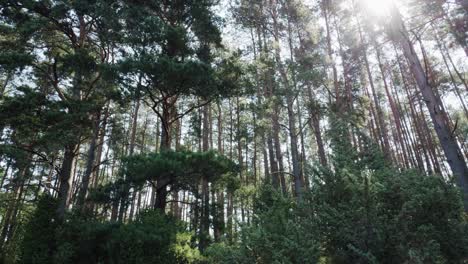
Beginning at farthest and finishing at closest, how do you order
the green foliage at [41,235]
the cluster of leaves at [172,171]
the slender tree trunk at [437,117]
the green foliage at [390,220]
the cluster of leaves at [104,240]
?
the cluster of leaves at [172,171], the green foliage at [41,235], the cluster of leaves at [104,240], the slender tree trunk at [437,117], the green foliage at [390,220]

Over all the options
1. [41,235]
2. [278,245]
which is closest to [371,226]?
[278,245]

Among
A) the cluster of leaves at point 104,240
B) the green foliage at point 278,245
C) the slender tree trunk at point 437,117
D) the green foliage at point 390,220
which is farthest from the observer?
the cluster of leaves at point 104,240

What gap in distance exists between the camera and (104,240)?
6938 millimetres

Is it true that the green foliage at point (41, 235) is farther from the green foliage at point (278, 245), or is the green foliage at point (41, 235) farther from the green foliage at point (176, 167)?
the green foliage at point (278, 245)

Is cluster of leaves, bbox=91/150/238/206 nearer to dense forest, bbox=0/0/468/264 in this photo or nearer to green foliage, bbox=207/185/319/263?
dense forest, bbox=0/0/468/264

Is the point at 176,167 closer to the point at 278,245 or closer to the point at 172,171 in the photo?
the point at 172,171

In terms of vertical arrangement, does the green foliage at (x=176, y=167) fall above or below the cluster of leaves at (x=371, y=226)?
above

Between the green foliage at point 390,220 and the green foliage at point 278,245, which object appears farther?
the green foliage at point 278,245

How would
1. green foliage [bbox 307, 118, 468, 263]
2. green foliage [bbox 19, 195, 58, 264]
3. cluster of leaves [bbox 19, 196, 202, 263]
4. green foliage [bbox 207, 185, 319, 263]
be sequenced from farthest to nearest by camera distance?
green foliage [bbox 19, 195, 58, 264] → cluster of leaves [bbox 19, 196, 202, 263] → green foliage [bbox 207, 185, 319, 263] → green foliage [bbox 307, 118, 468, 263]

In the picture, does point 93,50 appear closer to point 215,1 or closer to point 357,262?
point 215,1

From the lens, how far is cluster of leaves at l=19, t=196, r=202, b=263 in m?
Answer: 6.33

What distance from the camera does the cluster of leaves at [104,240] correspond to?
20.8 ft

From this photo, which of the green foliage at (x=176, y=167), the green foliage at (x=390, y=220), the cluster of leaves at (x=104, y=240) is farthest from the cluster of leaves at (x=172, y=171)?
the green foliage at (x=390, y=220)

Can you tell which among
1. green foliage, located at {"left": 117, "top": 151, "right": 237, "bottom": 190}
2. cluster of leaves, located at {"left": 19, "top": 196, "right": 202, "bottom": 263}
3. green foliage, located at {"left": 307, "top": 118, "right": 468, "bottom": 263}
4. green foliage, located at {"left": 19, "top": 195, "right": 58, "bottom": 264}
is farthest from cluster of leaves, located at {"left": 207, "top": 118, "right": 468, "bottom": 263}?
green foliage, located at {"left": 19, "top": 195, "right": 58, "bottom": 264}
